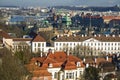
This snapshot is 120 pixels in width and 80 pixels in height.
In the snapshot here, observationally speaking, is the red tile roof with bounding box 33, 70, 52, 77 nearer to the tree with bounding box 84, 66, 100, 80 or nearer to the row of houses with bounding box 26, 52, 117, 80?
the row of houses with bounding box 26, 52, 117, 80

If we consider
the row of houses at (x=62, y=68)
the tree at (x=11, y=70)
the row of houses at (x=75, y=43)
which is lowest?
the row of houses at (x=75, y=43)

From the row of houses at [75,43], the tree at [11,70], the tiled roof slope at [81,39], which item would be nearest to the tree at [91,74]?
the tree at [11,70]

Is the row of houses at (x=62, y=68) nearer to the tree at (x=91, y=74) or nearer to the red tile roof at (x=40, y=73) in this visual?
the red tile roof at (x=40, y=73)

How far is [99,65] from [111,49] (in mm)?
23799

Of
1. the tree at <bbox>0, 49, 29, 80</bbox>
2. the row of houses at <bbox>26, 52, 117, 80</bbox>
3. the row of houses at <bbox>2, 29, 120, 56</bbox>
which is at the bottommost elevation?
the row of houses at <bbox>2, 29, 120, 56</bbox>

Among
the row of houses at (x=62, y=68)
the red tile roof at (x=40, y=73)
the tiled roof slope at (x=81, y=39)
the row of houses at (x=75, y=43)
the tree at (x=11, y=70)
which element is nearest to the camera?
the tree at (x=11, y=70)

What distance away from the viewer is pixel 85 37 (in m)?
50.7

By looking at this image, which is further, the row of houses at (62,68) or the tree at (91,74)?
the row of houses at (62,68)

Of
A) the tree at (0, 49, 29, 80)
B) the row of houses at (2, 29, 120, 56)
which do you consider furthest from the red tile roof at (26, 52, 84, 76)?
the row of houses at (2, 29, 120, 56)

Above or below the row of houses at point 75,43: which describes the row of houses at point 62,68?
above

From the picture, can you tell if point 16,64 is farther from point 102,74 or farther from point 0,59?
point 102,74

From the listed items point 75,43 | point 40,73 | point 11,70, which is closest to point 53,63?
point 40,73

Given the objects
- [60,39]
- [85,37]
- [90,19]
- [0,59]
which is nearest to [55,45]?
[60,39]

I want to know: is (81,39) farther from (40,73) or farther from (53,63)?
(40,73)
